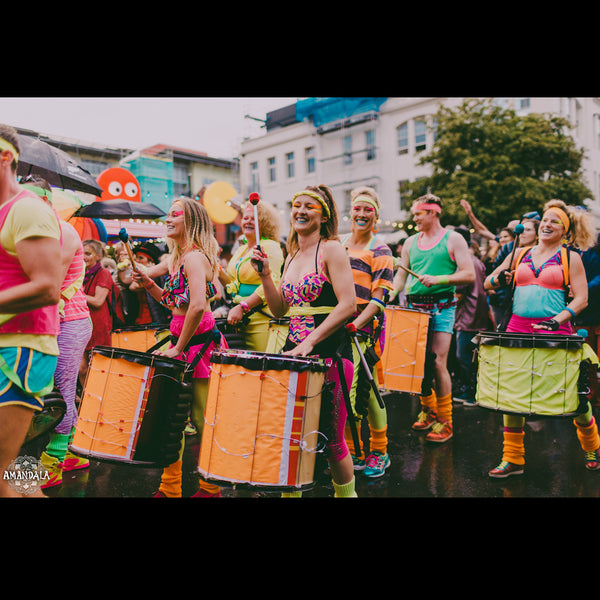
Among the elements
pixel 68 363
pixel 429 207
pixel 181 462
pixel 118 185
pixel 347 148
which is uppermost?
pixel 347 148

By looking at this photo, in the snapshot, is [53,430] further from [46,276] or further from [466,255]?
[466,255]

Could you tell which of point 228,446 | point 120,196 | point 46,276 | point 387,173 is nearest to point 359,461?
point 228,446

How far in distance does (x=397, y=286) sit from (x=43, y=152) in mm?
3943

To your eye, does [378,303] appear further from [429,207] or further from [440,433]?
[440,433]

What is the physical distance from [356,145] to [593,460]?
27.3m

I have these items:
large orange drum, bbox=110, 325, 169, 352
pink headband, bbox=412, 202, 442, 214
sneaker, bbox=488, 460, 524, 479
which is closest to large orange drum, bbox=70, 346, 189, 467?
large orange drum, bbox=110, 325, 169, 352

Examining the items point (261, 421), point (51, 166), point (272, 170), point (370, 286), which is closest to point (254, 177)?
point (272, 170)

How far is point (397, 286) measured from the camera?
5598 mm

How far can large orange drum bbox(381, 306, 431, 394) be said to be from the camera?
16.3 ft

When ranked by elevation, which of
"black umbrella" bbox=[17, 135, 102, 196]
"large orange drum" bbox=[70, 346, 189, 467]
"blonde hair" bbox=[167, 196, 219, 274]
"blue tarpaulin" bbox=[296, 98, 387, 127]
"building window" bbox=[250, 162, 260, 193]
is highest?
"blue tarpaulin" bbox=[296, 98, 387, 127]

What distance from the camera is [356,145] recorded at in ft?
97.3

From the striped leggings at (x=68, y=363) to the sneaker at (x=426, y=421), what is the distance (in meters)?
A: 3.44

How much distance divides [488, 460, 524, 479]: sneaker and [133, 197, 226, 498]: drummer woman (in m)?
2.20

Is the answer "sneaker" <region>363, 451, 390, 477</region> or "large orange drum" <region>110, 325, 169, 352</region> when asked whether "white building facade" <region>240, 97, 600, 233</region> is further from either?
"sneaker" <region>363, 451, 390, 477</region>
